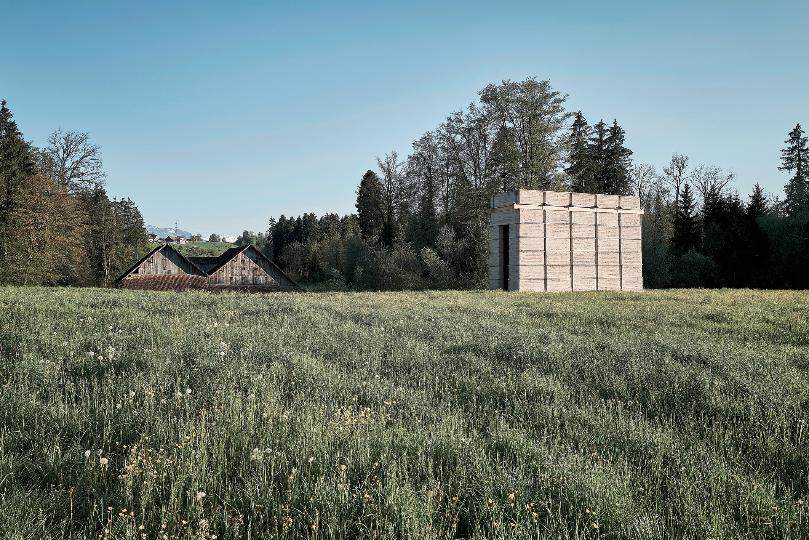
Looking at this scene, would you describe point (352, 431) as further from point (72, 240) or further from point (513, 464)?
point (72, 240)

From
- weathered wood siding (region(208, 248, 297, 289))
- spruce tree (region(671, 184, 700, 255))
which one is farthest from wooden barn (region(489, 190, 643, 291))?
weathered wood siding (region(208, 248, 297, 289))

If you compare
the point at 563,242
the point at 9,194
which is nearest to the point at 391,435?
the point at 563,242

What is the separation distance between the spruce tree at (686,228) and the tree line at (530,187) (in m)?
0.11

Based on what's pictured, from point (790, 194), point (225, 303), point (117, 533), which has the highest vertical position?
point (790, 194)

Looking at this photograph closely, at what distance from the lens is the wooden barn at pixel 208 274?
50469 millimetres

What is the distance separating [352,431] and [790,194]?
A: 5179 cm

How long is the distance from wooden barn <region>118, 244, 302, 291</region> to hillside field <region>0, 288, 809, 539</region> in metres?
42.1

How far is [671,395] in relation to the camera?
7.44 m

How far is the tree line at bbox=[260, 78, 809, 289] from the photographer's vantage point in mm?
41406

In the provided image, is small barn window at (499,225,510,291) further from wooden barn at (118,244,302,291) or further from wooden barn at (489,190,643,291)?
wooden barn at (118,244,302,291)

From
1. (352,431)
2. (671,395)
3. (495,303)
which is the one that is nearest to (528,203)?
(495,303)

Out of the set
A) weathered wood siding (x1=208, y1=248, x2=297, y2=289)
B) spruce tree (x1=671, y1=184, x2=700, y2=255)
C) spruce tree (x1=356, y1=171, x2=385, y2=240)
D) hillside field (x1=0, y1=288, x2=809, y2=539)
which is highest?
spruce tree (x1=356, y1=171, x2=385, y2=240)

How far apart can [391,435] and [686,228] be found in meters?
51.0

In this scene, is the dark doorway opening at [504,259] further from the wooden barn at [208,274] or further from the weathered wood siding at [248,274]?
the weathered wood siding at [248,274]
